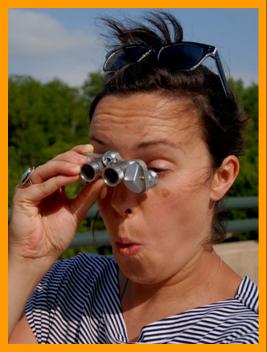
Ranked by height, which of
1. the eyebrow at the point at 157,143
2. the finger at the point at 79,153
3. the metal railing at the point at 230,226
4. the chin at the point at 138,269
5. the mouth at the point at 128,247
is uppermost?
the eyebrow at the point at 157,143

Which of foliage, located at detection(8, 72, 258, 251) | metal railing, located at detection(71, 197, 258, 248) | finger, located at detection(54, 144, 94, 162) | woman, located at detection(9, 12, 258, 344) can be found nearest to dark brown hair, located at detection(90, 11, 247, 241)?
woman, located at detection(9, 12, 258, 344)

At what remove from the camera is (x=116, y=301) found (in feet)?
7.48

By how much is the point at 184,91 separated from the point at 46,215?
72 centimetres

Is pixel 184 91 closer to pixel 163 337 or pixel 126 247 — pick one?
pixel 126 247

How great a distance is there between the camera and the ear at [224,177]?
2238mm

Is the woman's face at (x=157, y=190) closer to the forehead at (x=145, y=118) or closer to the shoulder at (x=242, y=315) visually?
the forehead at (x=145, y=118)

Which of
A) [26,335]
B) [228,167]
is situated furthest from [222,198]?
[26,335]

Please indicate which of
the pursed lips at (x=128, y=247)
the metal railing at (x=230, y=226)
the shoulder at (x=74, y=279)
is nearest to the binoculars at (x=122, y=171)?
the pursed lips at (x=128, y=247)

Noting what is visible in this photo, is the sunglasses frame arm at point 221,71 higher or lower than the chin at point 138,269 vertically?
higher

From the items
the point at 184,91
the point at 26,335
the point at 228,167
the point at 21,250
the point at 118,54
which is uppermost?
the point at 118,54

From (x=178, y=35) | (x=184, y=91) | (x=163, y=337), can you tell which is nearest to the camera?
(x=163, y=337)

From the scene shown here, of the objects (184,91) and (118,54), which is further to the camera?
(118,54)

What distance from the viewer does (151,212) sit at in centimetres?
208

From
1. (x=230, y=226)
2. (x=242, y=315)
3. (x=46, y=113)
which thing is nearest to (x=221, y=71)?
(x=242, y=315)
